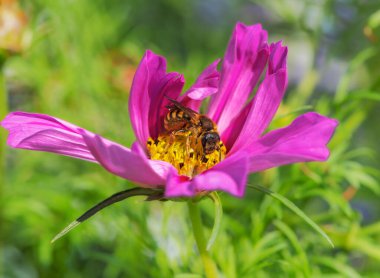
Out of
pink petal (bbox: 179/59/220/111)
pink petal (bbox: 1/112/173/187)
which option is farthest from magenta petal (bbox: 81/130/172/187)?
pink petal (bbox: 179/59/220/111)

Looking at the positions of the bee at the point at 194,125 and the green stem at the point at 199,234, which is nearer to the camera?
the green stem at the point at 199,234

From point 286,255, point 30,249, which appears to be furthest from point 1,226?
point 286,255

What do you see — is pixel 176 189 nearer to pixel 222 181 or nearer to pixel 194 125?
pixel 222 181

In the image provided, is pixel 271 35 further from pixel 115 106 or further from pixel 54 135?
pixel 54 135

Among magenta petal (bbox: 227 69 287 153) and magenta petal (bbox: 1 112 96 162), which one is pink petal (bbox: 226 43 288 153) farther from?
magenta petal (bbox: 1 112 96 162)

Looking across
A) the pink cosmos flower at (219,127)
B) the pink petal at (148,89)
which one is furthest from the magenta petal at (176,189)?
the pink petal at (148,89)

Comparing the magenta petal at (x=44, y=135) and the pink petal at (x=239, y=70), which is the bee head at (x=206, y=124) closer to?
the pink petal at (x=239, y=70)

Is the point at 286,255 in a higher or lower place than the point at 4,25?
lower

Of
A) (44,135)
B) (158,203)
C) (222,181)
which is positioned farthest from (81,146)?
(158,203)
